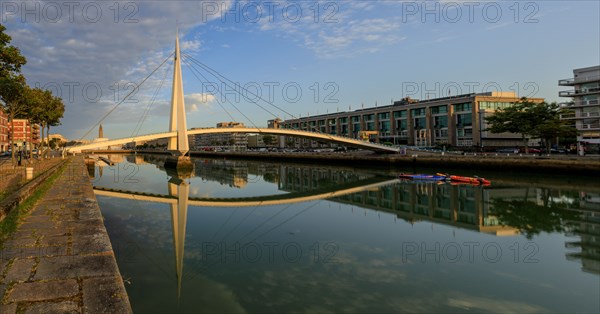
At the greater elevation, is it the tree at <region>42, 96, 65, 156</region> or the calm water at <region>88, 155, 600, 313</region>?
the tree at <region>42, 96, 65, 156</region>

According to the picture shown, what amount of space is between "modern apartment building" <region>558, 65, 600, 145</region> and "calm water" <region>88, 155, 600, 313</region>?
37.8m

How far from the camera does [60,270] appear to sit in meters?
4.89

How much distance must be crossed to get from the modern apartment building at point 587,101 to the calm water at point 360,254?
124 feet

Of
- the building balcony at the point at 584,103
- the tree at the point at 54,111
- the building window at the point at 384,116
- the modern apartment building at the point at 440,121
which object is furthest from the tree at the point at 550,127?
the tree at the point at 54,111

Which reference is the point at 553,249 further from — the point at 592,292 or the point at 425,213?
the point at 425,213

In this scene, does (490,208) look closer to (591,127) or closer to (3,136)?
(591,127)

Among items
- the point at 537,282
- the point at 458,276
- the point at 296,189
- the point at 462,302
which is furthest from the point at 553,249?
the point at 296,189

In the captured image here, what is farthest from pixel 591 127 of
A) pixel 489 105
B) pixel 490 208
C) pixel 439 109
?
pixel 490 208

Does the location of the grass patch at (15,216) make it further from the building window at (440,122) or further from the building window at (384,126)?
the building window at (384,126)

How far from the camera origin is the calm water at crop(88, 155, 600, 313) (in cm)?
697

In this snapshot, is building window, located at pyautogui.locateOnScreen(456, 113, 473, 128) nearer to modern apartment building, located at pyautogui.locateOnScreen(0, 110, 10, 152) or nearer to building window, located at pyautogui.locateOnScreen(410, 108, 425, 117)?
building window, located at pyautogui.locateOnScreen(410, 108, 425, 117)

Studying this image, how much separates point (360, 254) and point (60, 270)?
745 centimetres

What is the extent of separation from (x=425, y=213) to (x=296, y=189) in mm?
12968

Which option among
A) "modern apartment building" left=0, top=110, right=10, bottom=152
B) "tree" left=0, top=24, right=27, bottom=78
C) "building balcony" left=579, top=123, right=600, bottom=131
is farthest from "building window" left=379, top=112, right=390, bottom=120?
"modern apartment building" left=0, top=110, right=10, bottom=152
